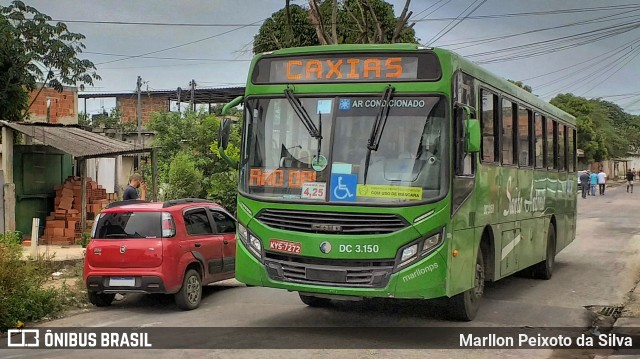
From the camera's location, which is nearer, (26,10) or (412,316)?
(412,316)

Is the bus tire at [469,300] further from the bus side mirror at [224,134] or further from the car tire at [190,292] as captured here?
the car tire at [190,292]

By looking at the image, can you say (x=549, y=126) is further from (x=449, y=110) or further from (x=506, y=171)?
(x=449, y=110)

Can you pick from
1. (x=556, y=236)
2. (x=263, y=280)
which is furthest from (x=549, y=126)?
(x=263, y=280)

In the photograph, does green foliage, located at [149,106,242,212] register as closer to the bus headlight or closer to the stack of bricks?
the stack of bricks

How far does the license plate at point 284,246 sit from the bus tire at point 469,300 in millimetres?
2301

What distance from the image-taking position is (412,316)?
30.1 feet

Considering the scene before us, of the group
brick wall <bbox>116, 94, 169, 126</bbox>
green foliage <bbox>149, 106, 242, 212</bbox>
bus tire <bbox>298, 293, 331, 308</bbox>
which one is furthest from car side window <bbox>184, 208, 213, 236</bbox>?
brick wall <bbox>116, 94, 169, 126</bbox>

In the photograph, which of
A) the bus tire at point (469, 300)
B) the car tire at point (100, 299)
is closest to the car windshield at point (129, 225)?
the car tire at point (100, 299)

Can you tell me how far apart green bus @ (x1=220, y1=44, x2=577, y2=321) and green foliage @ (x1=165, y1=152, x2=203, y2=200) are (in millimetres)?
11345

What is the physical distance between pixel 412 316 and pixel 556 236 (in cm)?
583

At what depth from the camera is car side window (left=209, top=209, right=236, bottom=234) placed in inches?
439

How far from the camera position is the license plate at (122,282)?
9484 mm

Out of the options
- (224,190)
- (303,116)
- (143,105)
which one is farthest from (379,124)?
(143,105)

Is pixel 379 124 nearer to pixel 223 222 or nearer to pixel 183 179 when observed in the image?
pixel 223 222
